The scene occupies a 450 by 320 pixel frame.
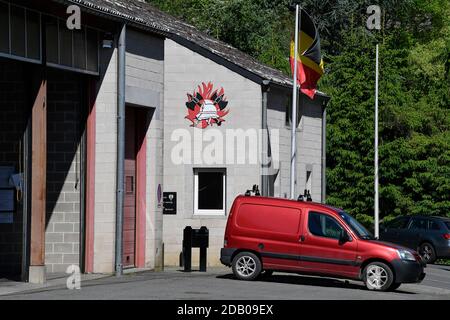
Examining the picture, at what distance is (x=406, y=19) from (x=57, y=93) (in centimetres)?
4531

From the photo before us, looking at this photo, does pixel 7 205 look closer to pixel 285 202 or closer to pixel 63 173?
pixel 63 173

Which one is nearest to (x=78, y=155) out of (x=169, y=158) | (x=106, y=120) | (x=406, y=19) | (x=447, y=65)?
(x=106, y=120)

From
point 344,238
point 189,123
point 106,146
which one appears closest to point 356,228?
point 344,238

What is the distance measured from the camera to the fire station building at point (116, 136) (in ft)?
74.2

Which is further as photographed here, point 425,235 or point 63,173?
point 425,235

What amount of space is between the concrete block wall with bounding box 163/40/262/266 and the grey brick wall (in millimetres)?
7977

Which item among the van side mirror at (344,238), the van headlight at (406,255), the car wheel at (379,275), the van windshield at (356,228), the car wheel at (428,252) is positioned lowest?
the car wheel at (428,252)

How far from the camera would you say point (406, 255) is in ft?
78.5

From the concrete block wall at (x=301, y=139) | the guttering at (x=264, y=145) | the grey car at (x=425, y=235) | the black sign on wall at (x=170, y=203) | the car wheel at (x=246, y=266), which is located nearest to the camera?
the car wheel at (x=246, y=266)

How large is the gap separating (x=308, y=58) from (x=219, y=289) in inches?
385

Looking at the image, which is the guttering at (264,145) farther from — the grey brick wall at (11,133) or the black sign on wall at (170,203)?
the grey brick wall at (11,133)

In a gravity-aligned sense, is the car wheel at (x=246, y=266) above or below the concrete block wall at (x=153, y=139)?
below

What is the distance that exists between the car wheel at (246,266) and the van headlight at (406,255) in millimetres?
3036

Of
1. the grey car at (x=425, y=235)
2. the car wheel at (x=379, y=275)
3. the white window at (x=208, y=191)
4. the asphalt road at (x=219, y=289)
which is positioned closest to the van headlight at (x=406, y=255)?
the car wheel at (x=379, y=275)
